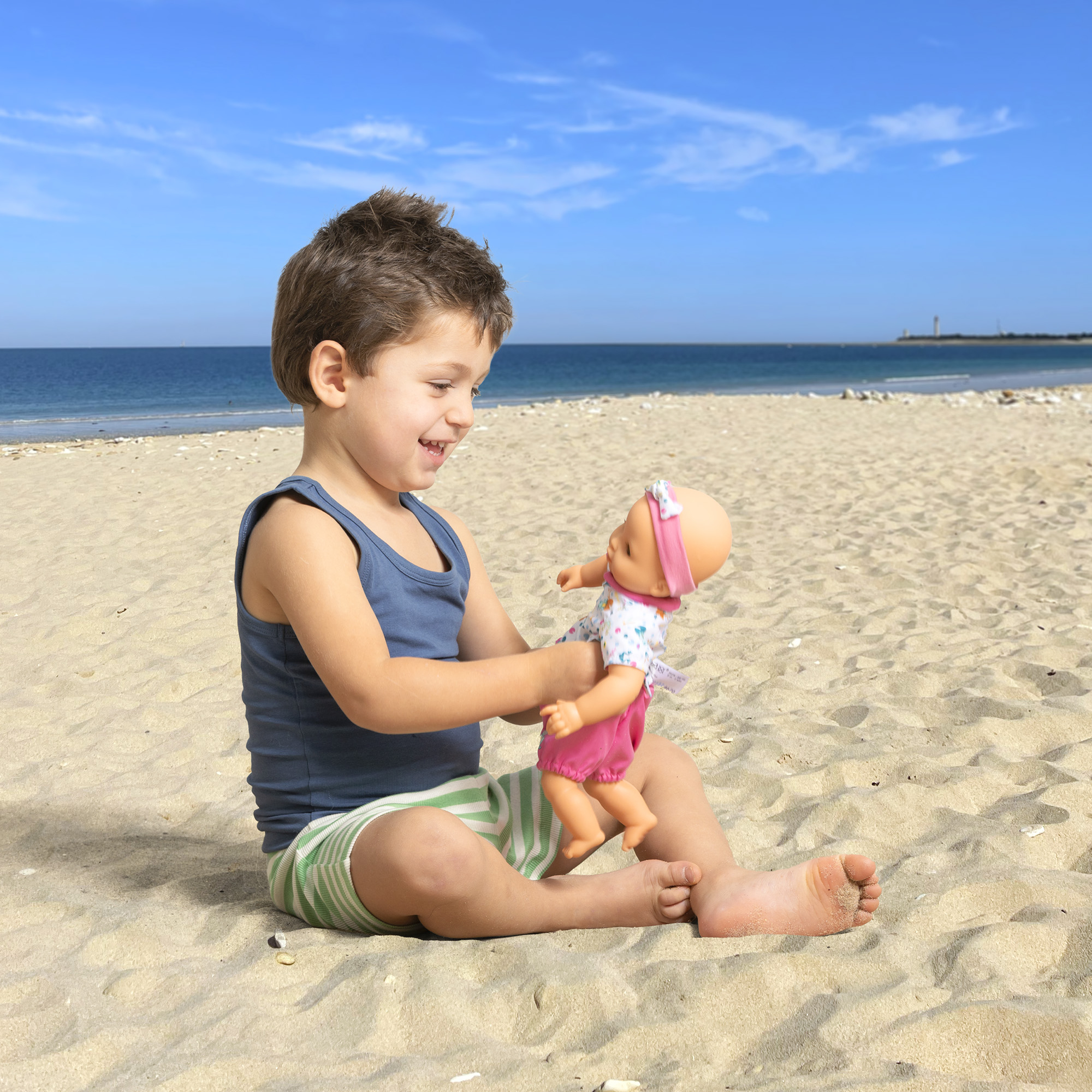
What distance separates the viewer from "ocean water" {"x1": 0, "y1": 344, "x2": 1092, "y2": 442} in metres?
20.6

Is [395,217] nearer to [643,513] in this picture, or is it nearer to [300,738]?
[643,513]

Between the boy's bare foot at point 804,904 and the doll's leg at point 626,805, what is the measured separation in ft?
0.72

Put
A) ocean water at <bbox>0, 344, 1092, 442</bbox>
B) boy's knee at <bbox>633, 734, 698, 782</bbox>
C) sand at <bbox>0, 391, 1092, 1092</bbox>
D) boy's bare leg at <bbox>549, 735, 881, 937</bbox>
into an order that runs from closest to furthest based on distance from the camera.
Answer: sand at <bbox>0, 391, 1092, 1092</bbox> → boy's bare leg at <bbox>549, 735, 881, 937</bbox> → boy's knee at <bbox>633, 734, 698, 782</bbox> → ocean water at <bbox>0, 344, 1092, 442</bbox>

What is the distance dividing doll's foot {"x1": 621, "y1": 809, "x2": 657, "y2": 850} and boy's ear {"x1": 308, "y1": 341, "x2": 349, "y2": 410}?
99cm

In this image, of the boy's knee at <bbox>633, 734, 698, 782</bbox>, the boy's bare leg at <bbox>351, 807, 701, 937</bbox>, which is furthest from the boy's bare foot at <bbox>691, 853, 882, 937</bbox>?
the boy's knee at <bbox>633, 734, 698, 782</bbox>

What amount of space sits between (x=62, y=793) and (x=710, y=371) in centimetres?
4696

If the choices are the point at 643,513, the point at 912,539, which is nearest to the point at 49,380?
the point at 912,539

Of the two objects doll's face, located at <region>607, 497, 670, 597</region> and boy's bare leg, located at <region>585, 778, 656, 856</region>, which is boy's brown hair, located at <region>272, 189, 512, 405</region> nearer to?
doll's face, located at <region>607, 497, 670, 597</region>

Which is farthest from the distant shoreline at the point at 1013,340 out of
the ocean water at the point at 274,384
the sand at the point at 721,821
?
the sand at the point at 721,821

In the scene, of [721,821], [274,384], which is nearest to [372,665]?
[721,821]

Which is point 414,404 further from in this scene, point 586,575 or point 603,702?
point 603,702

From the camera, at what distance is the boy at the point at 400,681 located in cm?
175

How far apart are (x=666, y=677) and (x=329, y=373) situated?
88cm

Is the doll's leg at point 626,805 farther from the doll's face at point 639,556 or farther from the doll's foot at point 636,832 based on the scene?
the doll's face at point 639,556
